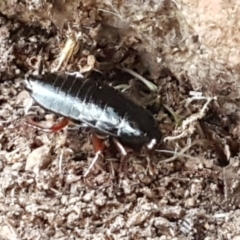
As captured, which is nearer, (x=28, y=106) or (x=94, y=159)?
(x=94, y=159)

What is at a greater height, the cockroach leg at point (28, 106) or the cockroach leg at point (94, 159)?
the cockroach leg at point (94, 159)

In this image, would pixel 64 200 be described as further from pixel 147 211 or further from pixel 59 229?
pixel 147 211

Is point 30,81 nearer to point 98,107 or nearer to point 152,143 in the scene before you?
point 98,107

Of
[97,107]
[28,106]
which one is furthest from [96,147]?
[28,106]

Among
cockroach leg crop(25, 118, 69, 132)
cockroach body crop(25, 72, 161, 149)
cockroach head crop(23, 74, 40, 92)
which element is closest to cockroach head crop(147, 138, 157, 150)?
cockroach body crop(25, 72, 161, 149)

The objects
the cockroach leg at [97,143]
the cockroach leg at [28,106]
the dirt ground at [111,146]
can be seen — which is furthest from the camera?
the cockroach leg at [28,106]

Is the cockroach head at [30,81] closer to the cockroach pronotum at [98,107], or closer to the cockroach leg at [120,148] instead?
the cockroach pronotum at [98,107]

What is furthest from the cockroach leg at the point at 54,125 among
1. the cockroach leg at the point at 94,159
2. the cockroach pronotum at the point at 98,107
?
the cockroach leg at the point at 94,159
